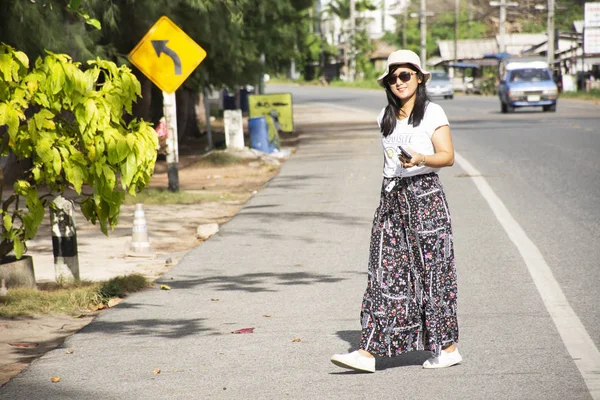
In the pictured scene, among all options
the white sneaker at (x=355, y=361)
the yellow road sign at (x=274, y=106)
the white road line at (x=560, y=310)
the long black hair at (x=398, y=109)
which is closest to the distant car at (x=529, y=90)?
the yellow road sign at (x=274, y=106)

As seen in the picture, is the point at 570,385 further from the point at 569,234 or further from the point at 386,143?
the point at 569,234

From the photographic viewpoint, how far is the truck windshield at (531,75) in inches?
1548

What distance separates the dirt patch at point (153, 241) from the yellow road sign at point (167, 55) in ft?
5.87

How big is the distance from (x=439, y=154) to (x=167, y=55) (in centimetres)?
981

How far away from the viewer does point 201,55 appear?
14750 millimetres

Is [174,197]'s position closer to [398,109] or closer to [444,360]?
[398,109]

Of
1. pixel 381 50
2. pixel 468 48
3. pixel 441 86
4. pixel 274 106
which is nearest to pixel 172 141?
pixel 274 106

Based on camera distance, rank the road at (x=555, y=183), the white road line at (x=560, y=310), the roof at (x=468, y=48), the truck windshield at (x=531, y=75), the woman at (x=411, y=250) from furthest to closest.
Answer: the roof at (x=468, y=48)
the truck windshield at (x=531, y=75)
the road at (x=555, y=183)
the woman at (x=411, y=250)
the white road line at (x=560, y=310)

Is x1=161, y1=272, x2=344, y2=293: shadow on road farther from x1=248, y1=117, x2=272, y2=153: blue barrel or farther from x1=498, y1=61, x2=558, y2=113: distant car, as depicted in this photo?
x1=498, y1=61, x2=558, y2=113: distant car

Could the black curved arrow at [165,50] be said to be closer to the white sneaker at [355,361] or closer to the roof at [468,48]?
the white sneaker at [355,361]

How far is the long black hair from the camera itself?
5.68 meters

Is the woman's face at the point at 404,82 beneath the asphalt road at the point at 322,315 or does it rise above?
above

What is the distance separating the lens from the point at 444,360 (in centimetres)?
564

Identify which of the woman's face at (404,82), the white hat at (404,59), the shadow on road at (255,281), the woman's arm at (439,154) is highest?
the white hat at (404,59)
